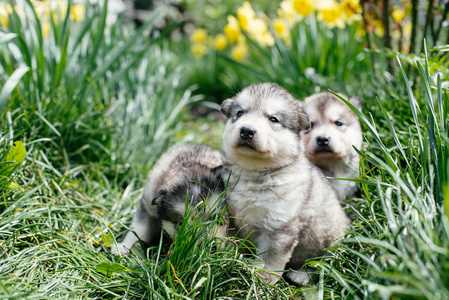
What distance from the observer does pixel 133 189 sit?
396 cm

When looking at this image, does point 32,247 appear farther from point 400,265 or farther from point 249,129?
point 400,265

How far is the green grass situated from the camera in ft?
6.59

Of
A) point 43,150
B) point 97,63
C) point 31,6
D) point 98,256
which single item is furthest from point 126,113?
point 98,256

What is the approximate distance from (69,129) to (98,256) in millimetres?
1594

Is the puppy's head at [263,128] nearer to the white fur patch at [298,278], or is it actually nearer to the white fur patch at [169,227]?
the white fur patch at [169,227]

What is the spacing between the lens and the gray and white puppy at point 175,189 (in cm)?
268


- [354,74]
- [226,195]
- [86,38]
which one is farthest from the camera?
[354,74]

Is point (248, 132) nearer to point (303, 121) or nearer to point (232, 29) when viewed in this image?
point (303, 121)

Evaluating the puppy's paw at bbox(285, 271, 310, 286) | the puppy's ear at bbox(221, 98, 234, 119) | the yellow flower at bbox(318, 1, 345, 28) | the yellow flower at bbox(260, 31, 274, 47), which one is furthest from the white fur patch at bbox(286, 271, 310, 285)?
the yellow flower at bbox(260, 31, 274, 47)

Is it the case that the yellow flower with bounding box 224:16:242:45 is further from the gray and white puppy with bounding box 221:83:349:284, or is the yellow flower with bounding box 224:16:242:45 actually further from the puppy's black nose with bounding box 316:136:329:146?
the gray and white puppy with bounding box 221:83:349:284

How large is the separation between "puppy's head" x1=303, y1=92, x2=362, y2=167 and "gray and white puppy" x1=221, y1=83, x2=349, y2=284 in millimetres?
428

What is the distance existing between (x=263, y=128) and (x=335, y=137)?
96 centimetres

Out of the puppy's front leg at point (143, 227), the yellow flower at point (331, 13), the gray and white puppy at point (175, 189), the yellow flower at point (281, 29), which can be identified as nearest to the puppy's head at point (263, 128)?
the gray and white puppy at point (175, 189)

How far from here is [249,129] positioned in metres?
2.51
